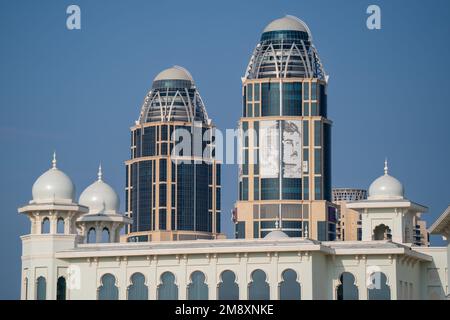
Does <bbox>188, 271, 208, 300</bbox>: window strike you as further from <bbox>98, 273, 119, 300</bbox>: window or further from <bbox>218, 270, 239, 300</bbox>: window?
<bbox>98, 273, 119, 300</bbox>: window

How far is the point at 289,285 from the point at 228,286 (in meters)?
4.54

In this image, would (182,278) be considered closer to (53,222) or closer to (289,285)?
(289,285)

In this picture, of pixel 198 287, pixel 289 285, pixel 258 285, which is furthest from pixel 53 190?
pixel 289 285

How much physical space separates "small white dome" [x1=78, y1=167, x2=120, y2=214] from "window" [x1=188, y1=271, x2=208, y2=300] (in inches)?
659

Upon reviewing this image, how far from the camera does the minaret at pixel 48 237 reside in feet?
425

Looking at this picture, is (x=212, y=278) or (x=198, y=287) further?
(x=198, y=287)

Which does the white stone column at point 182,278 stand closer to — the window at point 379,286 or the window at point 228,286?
the window at point 228,286

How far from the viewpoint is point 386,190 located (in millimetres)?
139500

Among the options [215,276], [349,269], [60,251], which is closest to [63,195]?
[60,251]

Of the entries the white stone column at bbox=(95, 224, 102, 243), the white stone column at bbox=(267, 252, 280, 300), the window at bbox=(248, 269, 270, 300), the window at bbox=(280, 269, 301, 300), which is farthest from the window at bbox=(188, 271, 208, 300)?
the white stone column at bbox=(95, 224, 102, 243)

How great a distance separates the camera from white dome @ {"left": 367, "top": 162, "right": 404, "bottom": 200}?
13912cm

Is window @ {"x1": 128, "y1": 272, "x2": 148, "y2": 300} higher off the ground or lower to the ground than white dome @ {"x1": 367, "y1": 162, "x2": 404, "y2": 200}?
lower

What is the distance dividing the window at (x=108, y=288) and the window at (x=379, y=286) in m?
18.3
